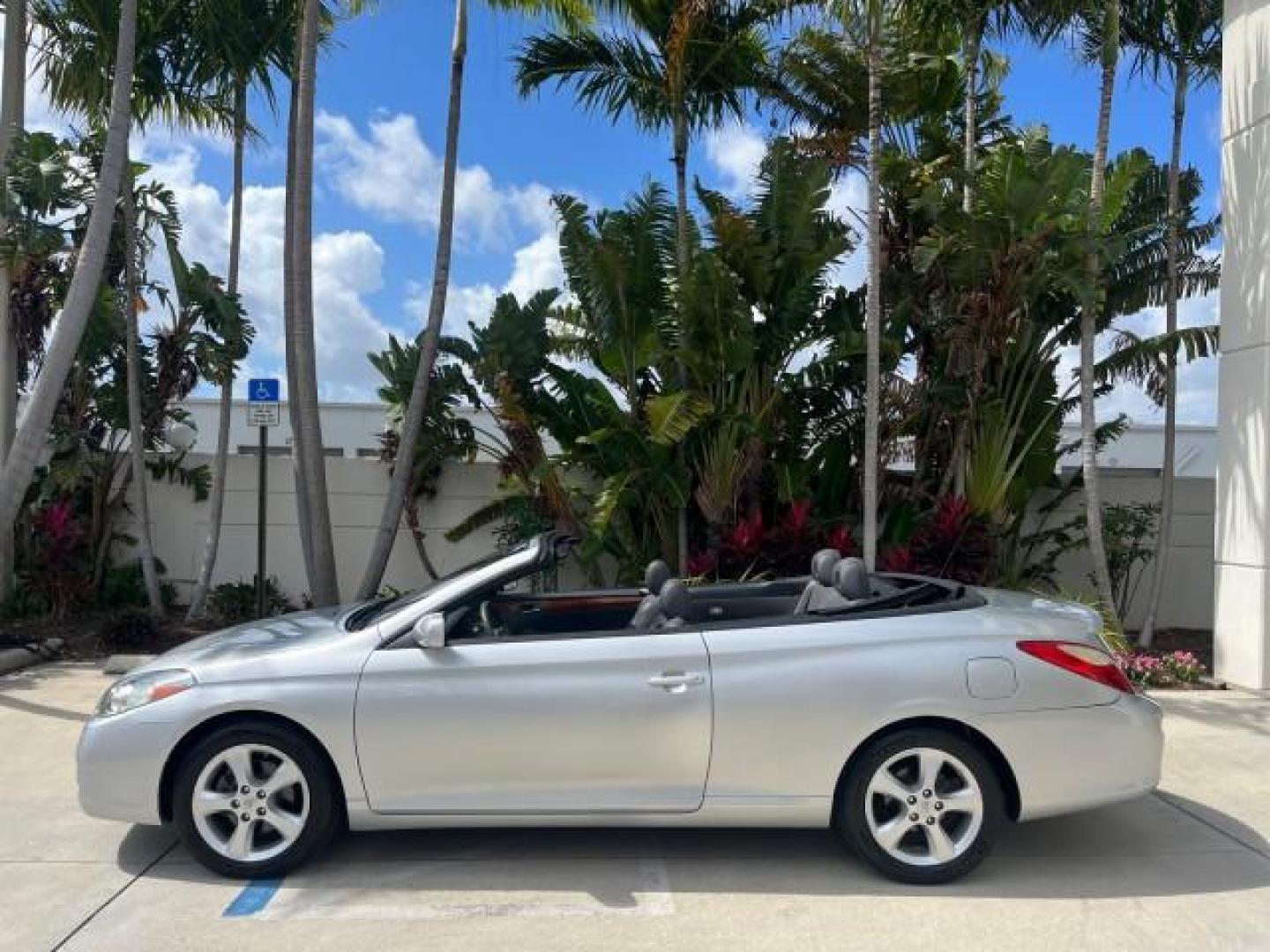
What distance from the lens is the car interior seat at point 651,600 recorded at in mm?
5174

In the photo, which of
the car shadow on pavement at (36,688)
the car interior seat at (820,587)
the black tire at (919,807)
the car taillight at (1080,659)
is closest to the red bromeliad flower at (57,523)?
the car shadow on pavement at (36,688)

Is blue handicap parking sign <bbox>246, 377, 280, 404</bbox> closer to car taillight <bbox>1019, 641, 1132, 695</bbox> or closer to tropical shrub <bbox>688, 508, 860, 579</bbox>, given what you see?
tropical shrub <bbox>688, 508, 860, 579</bbox>

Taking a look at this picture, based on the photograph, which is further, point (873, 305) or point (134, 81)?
point (134, 81)

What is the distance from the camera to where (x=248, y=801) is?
15.5 feet

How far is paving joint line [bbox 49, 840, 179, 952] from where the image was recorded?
415 centimetres

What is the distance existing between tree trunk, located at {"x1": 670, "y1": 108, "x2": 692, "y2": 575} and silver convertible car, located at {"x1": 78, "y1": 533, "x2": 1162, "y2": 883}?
6.32m

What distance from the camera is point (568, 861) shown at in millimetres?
5000

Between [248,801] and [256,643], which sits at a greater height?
[256,643]

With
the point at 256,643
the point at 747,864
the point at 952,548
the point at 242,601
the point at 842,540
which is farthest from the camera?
the point at 242,601

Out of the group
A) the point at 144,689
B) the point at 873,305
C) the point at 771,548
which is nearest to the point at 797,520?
the point at 771,548

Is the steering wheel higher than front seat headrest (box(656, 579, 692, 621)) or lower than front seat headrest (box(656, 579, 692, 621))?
lower

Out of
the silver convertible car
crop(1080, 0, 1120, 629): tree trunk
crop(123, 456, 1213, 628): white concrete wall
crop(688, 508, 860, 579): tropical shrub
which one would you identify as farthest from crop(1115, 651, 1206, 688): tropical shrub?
crop(123, 456, 1213, 628): white concrete wall

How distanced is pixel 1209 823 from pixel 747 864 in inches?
96.8

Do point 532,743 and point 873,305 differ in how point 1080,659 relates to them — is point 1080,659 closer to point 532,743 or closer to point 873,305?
point 532,743
